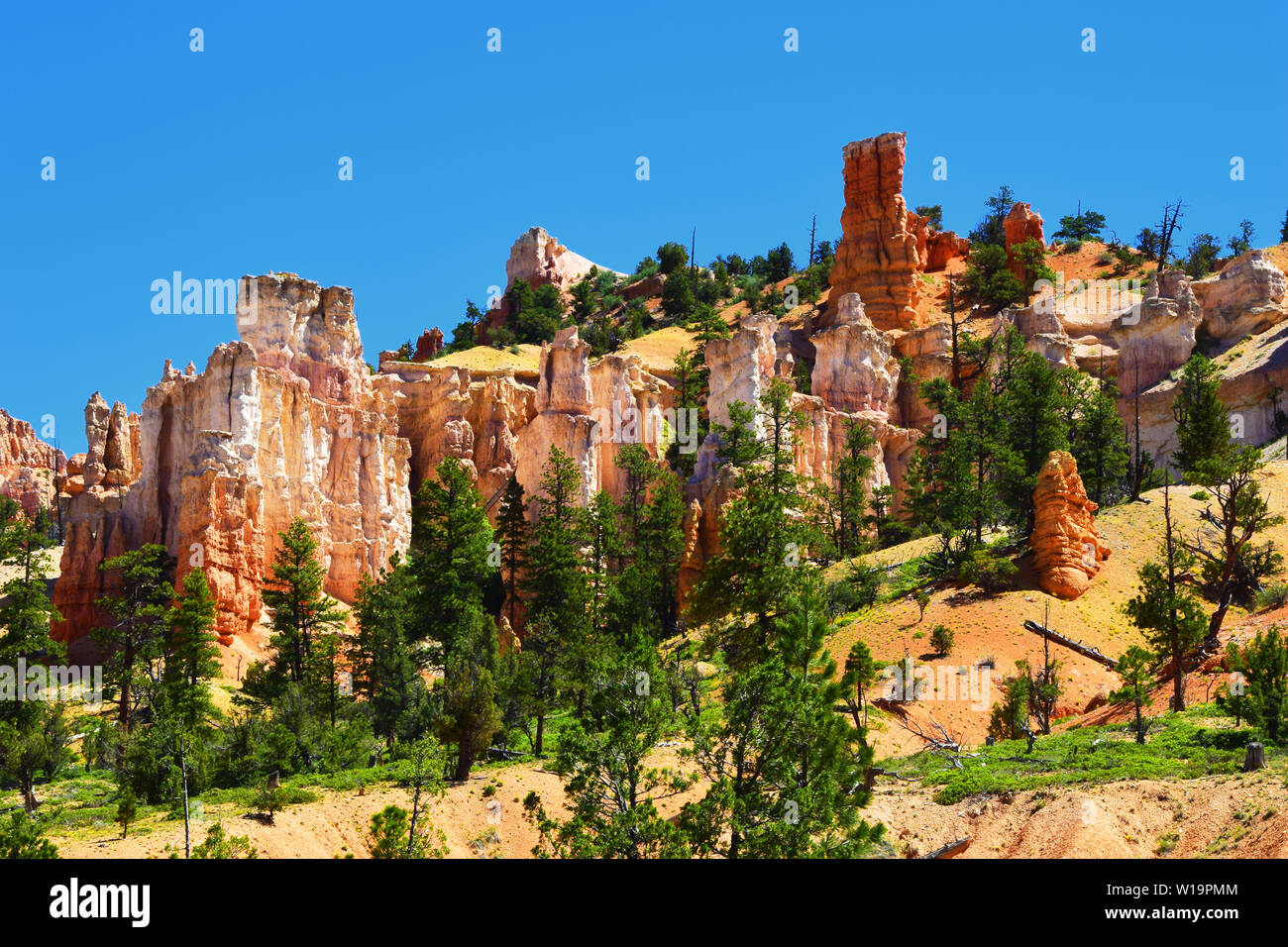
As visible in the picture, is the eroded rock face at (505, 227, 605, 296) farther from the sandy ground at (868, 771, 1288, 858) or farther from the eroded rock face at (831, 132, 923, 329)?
the sandy ground at (868, 771, 1288, 858)

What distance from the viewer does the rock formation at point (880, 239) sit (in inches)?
3669

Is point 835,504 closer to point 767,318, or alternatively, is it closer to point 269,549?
point 767,318

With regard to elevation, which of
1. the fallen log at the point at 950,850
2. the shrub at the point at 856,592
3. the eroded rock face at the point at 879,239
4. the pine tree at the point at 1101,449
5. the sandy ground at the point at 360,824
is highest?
the eroded rock face at the point at 879,239

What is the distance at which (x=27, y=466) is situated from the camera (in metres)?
108

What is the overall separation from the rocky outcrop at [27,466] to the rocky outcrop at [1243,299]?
241ft

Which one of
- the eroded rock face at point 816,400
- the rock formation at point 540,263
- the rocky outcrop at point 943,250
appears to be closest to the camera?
the eroded rock face at point 816,400

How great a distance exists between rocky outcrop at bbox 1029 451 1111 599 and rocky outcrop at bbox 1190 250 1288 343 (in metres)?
37.7

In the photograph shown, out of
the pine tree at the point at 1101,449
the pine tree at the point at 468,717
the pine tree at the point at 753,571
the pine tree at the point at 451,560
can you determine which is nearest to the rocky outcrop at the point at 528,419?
the pine tree at the point at 451,560

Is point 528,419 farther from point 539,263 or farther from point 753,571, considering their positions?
point 539,263

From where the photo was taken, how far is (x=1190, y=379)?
6769 centimetres

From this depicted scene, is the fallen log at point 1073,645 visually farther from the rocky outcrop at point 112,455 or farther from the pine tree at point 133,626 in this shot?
the rocky outcrop at point 112,455

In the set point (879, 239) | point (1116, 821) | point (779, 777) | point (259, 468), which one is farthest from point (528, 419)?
point (1116, 821)

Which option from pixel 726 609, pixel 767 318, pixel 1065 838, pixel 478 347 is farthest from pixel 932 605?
pixel 478 347

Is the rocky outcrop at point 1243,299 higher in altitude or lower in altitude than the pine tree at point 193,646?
higher
